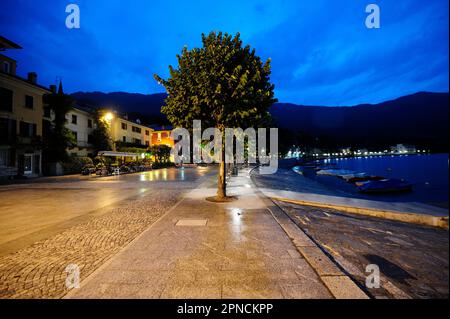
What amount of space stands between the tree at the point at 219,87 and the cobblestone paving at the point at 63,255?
4513 millimetres

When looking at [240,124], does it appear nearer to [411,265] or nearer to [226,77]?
[226,77]

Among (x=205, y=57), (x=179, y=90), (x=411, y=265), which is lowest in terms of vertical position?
(x=411, y=265)

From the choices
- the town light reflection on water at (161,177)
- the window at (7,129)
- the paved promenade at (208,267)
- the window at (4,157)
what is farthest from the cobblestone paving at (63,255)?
the window at (4,157)

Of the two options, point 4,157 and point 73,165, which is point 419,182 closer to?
point 73,165

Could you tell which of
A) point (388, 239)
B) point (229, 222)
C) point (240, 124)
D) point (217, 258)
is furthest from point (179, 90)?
point (388, 239)

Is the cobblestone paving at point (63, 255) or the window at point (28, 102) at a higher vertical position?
the window at point (28, 102)

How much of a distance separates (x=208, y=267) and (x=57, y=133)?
2948 cm

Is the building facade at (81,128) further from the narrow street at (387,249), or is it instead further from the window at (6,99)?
the narrow street at (387,249)

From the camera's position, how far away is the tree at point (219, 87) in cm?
888

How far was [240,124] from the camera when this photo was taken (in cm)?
954

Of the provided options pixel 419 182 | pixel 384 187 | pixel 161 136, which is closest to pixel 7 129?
pixel 384 187

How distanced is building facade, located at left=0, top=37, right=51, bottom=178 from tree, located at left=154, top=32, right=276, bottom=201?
2100 cm

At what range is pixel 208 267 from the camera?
169 inches

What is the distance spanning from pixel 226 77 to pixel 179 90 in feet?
7.09
